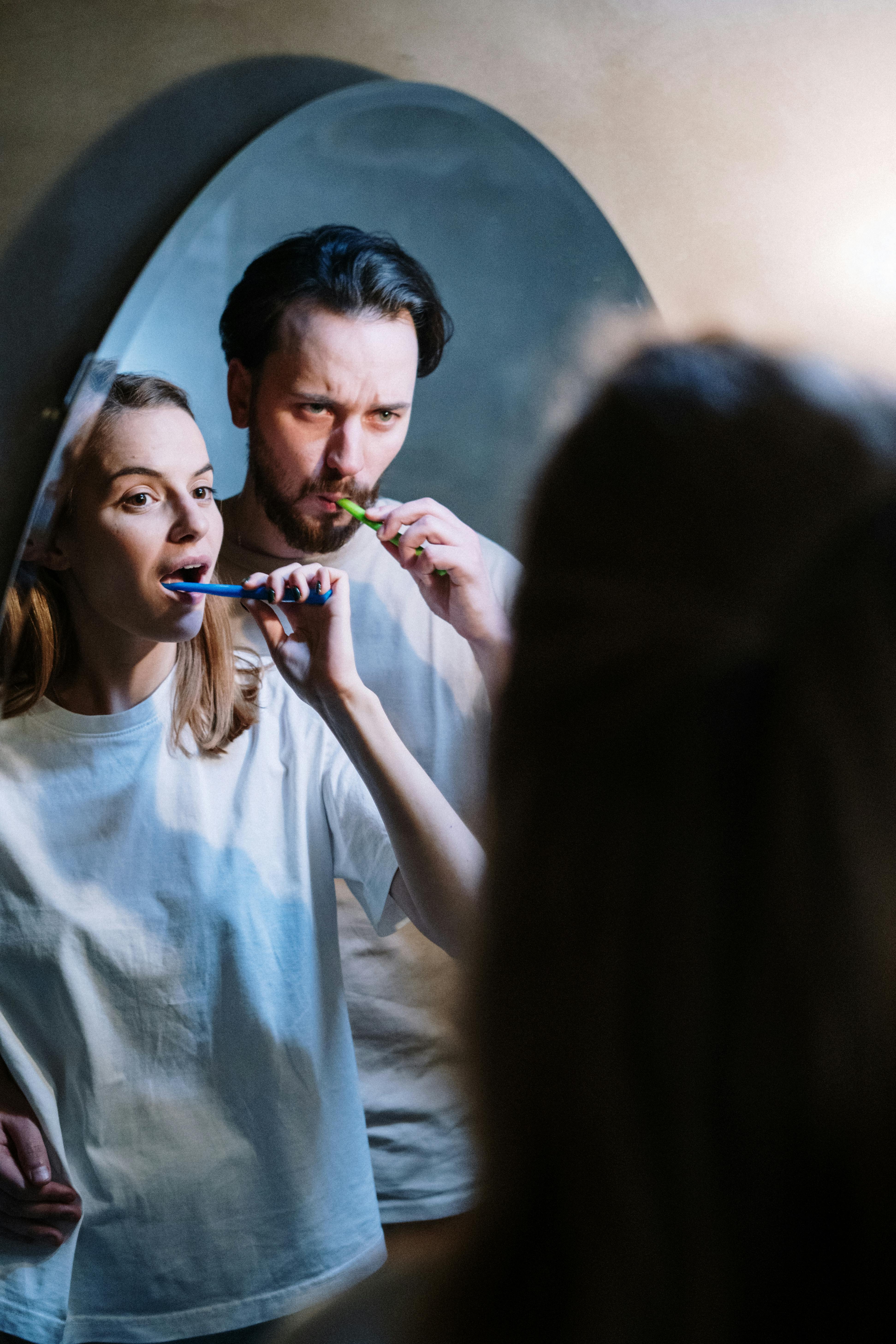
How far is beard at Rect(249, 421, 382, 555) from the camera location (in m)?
0.73

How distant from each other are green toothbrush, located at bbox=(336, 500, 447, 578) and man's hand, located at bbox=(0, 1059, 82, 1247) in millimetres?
441

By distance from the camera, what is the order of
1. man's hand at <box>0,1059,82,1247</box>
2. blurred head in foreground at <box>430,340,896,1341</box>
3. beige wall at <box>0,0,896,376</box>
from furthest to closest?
1. beige wall at <box>0,0,896,376</box>
2. man's hand at <box>0,1059,82,1247</box>
3. blurred head in foreground at <box>430,340,896,1341</box>

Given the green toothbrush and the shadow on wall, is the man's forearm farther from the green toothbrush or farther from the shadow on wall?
the shadow on wall

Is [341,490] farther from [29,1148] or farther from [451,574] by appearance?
[29,1148]

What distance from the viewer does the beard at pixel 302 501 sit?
727mm

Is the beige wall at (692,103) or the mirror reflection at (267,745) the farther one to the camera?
the beige wall at (692,103)

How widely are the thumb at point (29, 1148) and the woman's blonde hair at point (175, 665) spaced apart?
0.27m

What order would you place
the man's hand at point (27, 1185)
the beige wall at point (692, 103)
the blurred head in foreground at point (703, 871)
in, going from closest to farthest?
the blurred head in foreground at point (703, 871), the man's hand at point (27, 1185), the beige wall at point (692, 103)

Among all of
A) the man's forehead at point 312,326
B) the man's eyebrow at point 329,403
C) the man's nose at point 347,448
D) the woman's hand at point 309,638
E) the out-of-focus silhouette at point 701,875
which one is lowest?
the out-of-focus silhouette at point 701,875

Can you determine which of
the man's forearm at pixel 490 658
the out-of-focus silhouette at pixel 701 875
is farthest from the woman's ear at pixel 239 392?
the out-of-focus silhouette at pixel 701 875

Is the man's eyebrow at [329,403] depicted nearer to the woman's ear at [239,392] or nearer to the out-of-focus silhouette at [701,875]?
the woman's ear at [239,392]

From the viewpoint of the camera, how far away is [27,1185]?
2.22 ft

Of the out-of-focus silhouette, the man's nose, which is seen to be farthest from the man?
the out-of-focus silhouette

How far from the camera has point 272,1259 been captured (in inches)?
27.9
